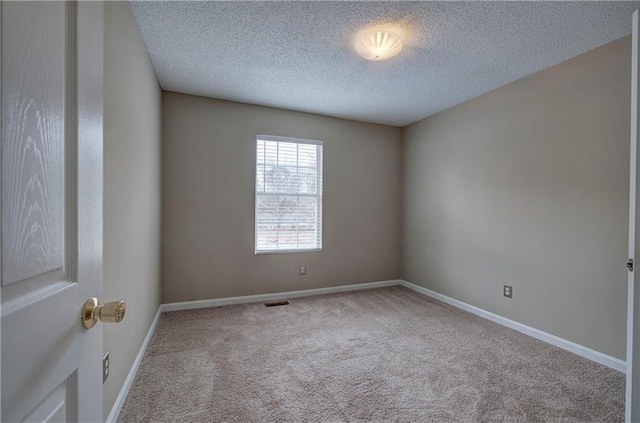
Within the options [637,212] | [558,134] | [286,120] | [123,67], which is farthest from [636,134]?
[286,120]

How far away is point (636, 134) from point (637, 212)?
418 mm

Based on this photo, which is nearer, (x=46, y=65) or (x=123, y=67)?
(x=46, y=65)

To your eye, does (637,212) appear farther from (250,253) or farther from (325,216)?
(250,253)

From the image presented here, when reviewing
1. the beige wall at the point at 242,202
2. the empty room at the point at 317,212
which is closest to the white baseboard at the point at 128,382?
the empty room at the point at 317,212

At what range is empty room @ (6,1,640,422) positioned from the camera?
1.89 ft

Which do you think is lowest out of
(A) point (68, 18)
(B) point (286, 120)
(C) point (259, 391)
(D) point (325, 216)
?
(C) point (259, 391)

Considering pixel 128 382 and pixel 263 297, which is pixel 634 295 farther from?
pixel 263 297

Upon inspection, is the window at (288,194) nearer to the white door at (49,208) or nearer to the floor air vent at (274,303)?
the floor air vent at (274,303)

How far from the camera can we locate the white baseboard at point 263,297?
11.1ft

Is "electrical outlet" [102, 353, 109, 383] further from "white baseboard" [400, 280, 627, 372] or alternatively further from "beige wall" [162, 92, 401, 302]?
"white baseboard" [400, 280, 627, 372]

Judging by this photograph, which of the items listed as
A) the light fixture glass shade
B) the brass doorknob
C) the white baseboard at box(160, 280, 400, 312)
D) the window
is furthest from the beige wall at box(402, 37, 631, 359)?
the brass doorknob

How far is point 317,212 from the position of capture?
4133 millimetres

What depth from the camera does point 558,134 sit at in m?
2.60

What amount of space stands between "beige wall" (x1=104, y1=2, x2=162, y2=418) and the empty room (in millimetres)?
26
